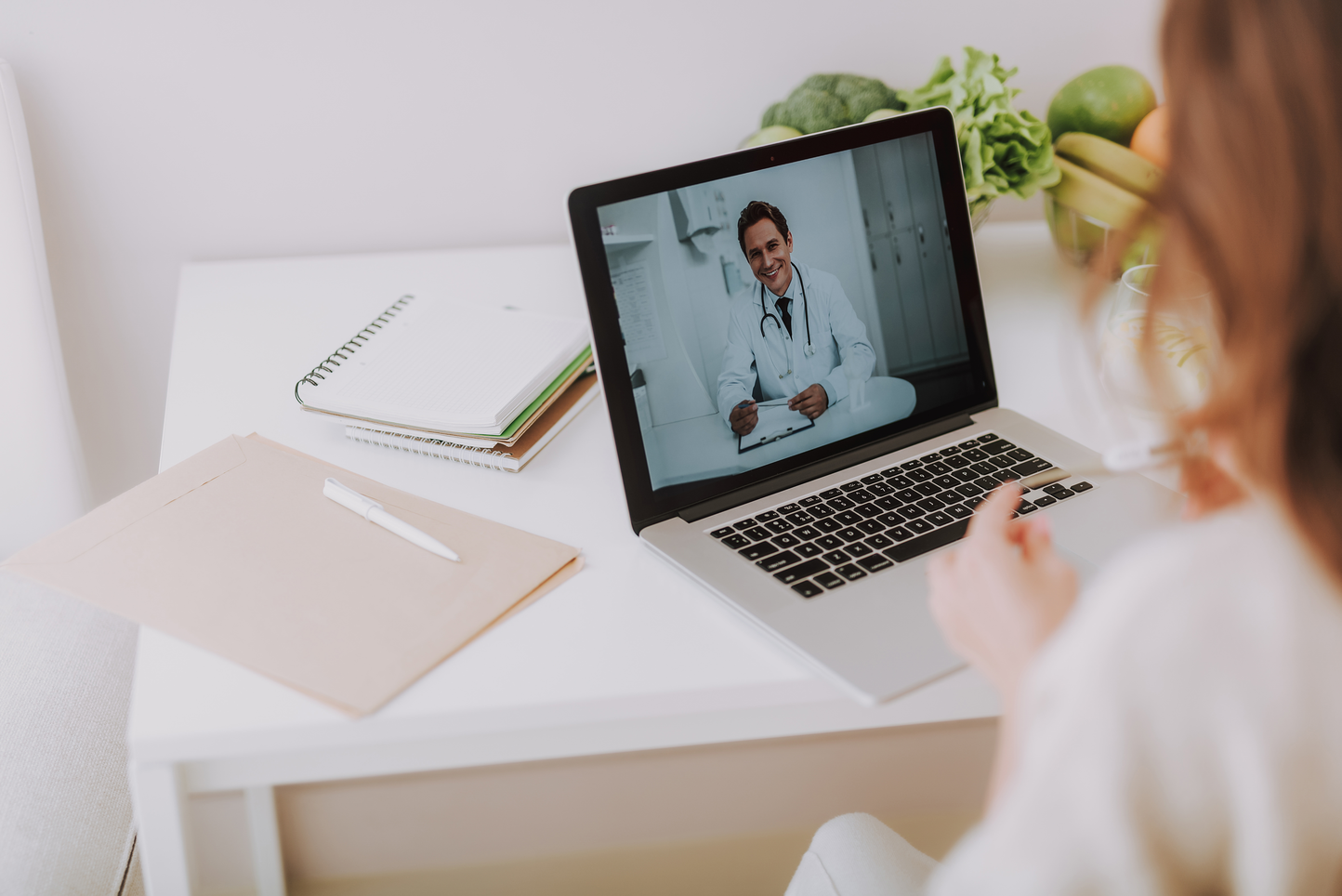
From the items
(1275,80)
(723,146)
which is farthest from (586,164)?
(1275,80)

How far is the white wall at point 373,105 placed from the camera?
1.05 meters

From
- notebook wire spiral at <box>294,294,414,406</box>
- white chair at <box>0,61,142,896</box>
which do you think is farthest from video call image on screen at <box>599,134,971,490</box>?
white chair at <box>0,61,142,896</box>

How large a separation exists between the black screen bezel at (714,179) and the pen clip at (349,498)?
187 millimetres

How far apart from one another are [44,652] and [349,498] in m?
0.34

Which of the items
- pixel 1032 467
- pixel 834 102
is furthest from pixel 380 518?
pixel 834 102

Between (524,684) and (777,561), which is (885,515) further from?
(524,684)

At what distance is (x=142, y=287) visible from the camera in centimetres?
116

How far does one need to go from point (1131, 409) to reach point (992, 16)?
0.53 m

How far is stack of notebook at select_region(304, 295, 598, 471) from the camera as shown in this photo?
0.82 metres

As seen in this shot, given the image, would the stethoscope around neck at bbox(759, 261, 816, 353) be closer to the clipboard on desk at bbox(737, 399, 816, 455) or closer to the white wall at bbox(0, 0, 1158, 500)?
the clipboard on desk at bbox(737, 399, 816, 455)

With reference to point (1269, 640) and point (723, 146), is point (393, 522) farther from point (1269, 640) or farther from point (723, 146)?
point (723, 146)

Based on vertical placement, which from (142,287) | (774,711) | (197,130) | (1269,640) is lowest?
(774,711)

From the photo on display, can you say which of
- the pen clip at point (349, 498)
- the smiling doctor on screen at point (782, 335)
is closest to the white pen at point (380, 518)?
the pen clip at point (349, 498)

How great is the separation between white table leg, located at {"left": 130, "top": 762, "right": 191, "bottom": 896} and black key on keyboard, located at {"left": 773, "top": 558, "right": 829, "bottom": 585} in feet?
1.27
